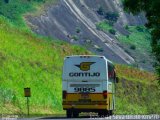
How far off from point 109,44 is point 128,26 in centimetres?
3292

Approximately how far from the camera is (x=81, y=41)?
15375 cm

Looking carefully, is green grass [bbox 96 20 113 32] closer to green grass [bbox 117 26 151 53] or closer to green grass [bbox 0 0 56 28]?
green grass [bbox 117 26 151 53]

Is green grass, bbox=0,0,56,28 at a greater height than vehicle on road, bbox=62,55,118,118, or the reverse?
green grass, bbox=0,0,56,28

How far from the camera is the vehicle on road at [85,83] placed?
4300 cm

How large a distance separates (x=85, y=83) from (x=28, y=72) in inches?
1165

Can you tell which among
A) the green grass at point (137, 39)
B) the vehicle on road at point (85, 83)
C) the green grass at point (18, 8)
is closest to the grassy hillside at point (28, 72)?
the vehicle on road at point (85, 83)

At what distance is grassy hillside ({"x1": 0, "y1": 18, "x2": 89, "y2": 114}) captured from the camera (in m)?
62.2

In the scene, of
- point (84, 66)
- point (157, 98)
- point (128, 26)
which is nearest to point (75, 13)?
point (128, 26)

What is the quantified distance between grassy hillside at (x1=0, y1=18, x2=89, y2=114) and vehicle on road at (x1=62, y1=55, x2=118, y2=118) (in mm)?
13224

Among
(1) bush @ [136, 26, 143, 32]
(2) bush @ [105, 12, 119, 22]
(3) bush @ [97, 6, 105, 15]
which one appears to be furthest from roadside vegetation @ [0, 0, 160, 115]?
(1) bush @ [136, 26, 143, 32]

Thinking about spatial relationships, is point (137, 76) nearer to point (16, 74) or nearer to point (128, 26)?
point (16, 74)

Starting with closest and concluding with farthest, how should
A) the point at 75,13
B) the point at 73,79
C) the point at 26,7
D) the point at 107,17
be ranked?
the point at 73,79
the point at 26,7
the point at 75,13
the point at 107,17

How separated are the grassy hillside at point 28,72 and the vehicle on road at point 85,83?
43.4 ft

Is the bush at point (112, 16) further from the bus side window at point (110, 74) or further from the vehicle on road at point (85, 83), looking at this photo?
the vehicle on road at point (85, 83)
